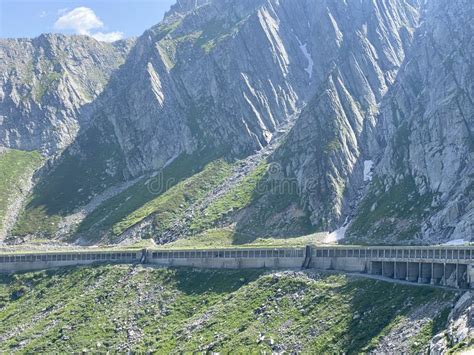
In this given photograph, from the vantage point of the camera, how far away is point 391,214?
141m

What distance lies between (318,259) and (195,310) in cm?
2329

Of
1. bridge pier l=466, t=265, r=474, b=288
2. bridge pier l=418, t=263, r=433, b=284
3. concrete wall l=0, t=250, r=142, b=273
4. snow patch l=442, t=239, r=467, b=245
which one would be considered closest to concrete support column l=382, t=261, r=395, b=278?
bridge pier l=418, t=263, r=433, b=284

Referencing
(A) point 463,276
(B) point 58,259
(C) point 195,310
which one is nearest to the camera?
(A) point 463,276

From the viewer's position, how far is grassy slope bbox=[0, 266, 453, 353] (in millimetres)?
86500

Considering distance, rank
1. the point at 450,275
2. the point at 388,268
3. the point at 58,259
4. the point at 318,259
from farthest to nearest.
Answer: the point at 58,259 < the point at 318,259 < the point at 388,268 < the point at 450,275

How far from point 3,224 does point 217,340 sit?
116108 millimetres

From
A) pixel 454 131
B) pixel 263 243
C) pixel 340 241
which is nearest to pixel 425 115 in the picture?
pixel 454 131

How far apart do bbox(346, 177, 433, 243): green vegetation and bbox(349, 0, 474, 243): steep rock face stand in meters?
0.22

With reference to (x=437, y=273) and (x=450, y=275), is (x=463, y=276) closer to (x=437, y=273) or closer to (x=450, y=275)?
(x=450, y=275)

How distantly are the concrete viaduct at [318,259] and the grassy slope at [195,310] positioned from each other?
4.03 meters

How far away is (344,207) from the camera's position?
163 m

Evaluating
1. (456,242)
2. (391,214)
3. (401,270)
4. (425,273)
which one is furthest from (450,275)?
(391,214)

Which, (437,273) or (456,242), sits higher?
(456,242)

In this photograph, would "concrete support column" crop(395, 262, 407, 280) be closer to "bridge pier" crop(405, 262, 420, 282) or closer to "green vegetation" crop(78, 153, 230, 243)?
"bridge pier" crop(405, 262, 420, 282)
